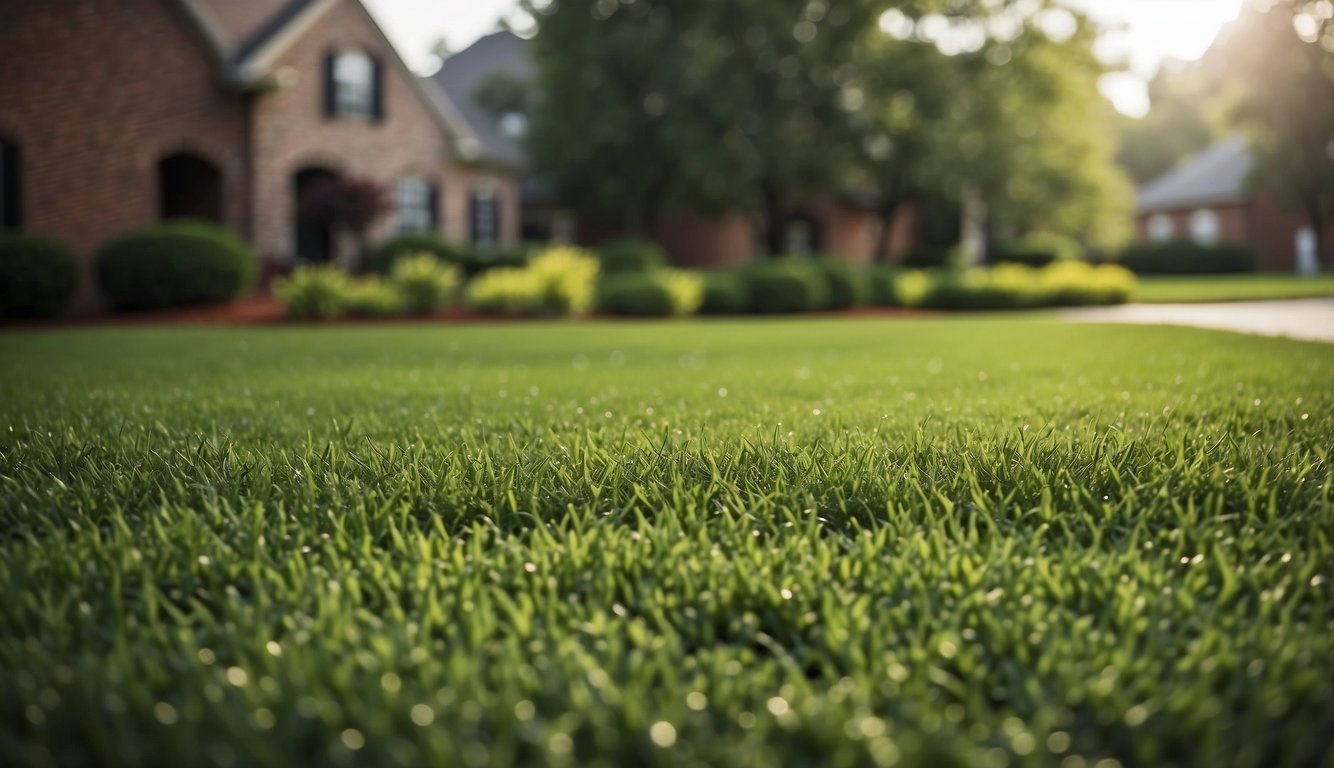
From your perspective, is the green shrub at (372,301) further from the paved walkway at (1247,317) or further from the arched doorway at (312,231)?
the paved walkway at (1247,317)

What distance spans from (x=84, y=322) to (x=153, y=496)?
1525cm

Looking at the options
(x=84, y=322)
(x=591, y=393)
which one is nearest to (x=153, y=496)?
(x=591, y=393)

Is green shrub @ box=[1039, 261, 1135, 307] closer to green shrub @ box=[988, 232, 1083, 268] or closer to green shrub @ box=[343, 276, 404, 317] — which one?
green shrub @ box=[988, 232, 1083, 268]

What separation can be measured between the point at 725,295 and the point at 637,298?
226cm

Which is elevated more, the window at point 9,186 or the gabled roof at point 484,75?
the gabled roof at point 484,75

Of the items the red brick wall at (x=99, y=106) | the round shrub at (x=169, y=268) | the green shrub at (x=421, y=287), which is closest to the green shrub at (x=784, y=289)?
the green shrub at (x=421, y=287)

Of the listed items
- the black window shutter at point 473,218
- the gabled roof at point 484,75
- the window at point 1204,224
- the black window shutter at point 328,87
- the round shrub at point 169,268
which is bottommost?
the round shrub at point 169,268

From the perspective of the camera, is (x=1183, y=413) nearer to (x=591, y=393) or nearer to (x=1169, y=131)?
(x=591, y=393)

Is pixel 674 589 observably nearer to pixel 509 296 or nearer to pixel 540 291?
pixel 540 291

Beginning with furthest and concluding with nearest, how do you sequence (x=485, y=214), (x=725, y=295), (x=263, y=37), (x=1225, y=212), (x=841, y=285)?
(x=1225, y=212) → (x=485, y=214) → (x=263, y=37) → (x=841, y=285) → (x=725, y=295)

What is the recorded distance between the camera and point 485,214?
29.3 metres

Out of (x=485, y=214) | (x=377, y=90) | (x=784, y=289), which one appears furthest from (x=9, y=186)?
(x=784, y=289)

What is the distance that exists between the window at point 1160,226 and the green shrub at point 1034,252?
21.1 m

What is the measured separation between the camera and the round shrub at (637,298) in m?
18.5
